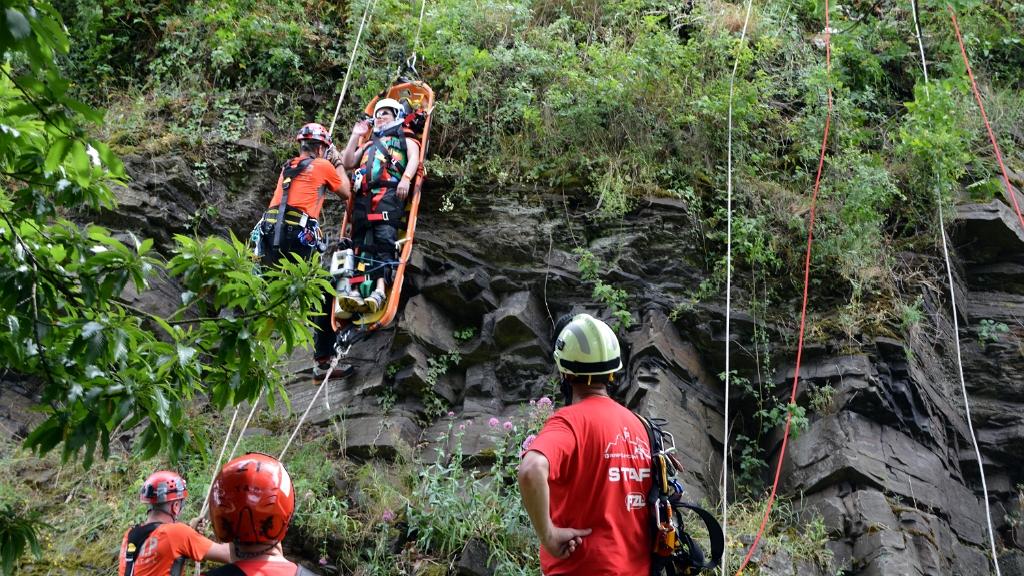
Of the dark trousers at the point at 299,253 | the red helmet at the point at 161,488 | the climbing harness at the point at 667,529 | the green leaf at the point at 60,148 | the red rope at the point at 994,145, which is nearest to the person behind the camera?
the green leaf at the point at 60,148

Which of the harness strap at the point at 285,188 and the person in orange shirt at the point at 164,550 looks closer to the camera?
the person in orange shirt at the point at 164,550


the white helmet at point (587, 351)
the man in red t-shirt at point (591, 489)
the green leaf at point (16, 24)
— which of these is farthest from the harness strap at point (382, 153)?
the green leaf at point (16, 24)

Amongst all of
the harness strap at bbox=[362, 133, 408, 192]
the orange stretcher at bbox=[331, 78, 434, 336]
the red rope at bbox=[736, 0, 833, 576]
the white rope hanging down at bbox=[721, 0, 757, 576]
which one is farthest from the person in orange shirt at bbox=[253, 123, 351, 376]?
the red rope at bbox=[736, 0, 833, 576]

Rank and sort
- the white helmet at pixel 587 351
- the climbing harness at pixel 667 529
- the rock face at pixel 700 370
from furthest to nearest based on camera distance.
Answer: the rock face at pixel 700 370, the white helmet at pixel 587 351, the climbing harness at pixel 667 529

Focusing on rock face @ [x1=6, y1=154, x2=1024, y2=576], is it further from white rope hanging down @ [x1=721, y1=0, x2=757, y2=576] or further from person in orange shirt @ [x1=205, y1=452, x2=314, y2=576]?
person in orange shirt @ [x1=205, y1=452, x2=314, y2=576]

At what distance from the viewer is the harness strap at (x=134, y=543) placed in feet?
17.4

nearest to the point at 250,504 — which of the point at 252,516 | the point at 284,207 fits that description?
the point at 252,516

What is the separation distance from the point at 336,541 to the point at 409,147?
379 cm

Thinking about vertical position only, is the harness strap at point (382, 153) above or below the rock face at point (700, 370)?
above

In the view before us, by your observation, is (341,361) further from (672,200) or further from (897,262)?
(897,262)

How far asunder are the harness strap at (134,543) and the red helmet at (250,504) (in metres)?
2.66

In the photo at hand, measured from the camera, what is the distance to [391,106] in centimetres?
931

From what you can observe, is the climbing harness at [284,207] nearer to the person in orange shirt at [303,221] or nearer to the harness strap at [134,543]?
the person in orange shirt at [303,221]

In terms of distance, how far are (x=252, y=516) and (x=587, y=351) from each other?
1.70 metres
